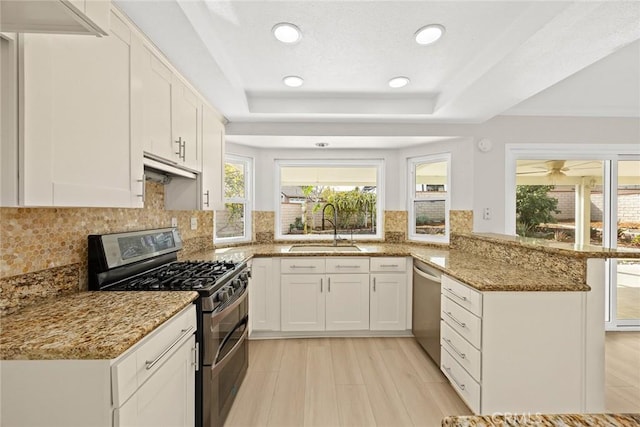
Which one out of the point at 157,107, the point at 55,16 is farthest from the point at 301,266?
the point at 55,16

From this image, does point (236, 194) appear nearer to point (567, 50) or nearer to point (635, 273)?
point (567, 50)

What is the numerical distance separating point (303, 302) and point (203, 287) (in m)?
1.56

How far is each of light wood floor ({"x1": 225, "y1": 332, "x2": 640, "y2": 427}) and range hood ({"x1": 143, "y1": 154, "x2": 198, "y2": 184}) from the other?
168cm

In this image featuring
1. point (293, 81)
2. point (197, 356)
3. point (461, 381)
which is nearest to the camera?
point (197, 356)

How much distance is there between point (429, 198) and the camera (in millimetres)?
3480

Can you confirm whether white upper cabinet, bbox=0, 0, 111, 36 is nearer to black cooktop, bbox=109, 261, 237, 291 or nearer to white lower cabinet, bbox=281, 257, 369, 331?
black cooktop, bbox=109, 261, 237, 291

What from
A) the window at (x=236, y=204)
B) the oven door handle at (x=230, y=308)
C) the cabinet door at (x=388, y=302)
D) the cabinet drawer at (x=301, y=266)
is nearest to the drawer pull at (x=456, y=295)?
the cabinet door at (x=388, y=302)

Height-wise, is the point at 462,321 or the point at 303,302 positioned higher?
the point at 462,321

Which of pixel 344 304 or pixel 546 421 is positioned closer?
pixel 546 421

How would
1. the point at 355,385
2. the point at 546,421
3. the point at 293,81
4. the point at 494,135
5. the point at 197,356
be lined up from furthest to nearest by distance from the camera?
the point at 494,135 → the point at 293,81 → the point at 355,385 → the point at 197,356 → the point at 546,421

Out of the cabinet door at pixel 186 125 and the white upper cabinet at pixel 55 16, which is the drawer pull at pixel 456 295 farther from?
the white upper cabinet at pixel 55 16

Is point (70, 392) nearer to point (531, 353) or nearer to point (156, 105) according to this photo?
point (156, 105)

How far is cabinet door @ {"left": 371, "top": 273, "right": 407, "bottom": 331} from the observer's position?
295cm

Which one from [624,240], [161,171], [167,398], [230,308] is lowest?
[167,398]
